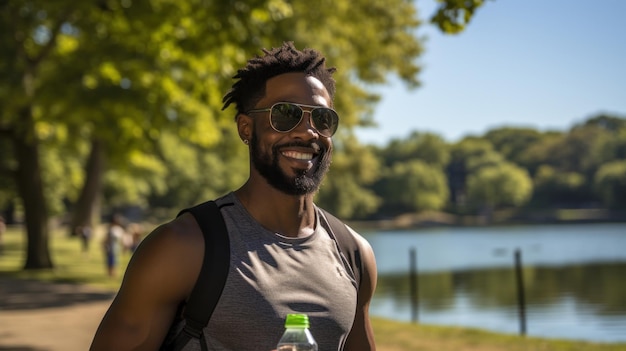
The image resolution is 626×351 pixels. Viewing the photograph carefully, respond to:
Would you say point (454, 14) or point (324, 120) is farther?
point (454, 14)

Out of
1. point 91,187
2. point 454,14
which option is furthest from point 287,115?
point 91,187

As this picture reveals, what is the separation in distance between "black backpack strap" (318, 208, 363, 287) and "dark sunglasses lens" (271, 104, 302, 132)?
0.37m

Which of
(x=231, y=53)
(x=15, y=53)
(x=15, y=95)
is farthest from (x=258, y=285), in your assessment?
(x=15, y=53)

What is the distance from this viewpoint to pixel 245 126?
2.79m

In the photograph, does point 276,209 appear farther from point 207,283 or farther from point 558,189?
point 558,189

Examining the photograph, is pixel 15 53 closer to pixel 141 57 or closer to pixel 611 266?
pixel 141 57

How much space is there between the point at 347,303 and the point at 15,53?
2274cm

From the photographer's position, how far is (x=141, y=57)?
16953 millimetres

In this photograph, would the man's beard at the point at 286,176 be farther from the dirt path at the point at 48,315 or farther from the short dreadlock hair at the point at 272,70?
the dirt path at the point at 48,315

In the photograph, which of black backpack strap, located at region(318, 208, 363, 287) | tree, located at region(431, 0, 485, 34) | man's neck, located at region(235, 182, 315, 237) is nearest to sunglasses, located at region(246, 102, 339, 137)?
man's neck, located at region(235, 182, 315, 237)

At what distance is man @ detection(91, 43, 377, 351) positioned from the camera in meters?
2.39

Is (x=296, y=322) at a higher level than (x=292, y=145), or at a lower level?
lower

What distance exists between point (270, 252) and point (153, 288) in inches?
14.7

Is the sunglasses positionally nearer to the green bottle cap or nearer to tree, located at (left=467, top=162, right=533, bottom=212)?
the green bottle cap
